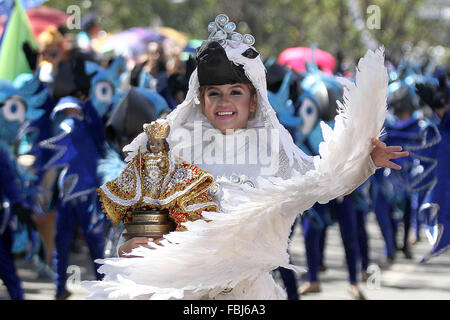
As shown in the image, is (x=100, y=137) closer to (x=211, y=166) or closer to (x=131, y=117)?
(x=131, y=117)

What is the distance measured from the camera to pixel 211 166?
4.68 meters

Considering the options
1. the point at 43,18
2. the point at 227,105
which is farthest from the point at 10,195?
the point at 43,18

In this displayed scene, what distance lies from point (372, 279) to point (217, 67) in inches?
212

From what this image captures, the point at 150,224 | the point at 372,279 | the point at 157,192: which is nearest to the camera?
the point at 150,224

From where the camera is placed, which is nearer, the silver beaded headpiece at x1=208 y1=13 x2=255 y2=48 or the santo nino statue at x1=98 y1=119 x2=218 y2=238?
the santo nino statue at x1=98 y1=119 x2=218 y2=238

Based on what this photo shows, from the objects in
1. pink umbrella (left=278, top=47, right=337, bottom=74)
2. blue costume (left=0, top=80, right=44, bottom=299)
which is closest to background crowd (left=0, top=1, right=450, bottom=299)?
blue costume (left=0, top=80, right=44, bottom=299)

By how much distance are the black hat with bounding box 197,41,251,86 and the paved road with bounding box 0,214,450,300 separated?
3.99m

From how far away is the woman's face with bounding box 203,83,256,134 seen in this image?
4652 millimetres

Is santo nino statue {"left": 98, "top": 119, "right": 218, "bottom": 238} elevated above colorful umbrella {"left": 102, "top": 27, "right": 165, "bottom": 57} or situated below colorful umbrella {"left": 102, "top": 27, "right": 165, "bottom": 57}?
below

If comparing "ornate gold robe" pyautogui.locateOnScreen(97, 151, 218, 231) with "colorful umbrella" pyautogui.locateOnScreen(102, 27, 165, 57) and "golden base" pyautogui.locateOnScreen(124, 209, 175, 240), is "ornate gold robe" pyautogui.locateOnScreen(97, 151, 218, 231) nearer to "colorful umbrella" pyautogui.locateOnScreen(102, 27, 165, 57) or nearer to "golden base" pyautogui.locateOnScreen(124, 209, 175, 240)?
"golden base" pyautogui.locateOnScreen(124, 209, 175, 240)

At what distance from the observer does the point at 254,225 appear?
158 inches

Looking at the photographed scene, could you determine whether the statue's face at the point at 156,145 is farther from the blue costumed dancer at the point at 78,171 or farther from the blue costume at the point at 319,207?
the blue costume at the point at 319,207

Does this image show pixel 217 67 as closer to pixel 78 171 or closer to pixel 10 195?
pixel 10 195

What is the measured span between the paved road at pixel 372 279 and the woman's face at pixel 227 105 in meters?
3.89
